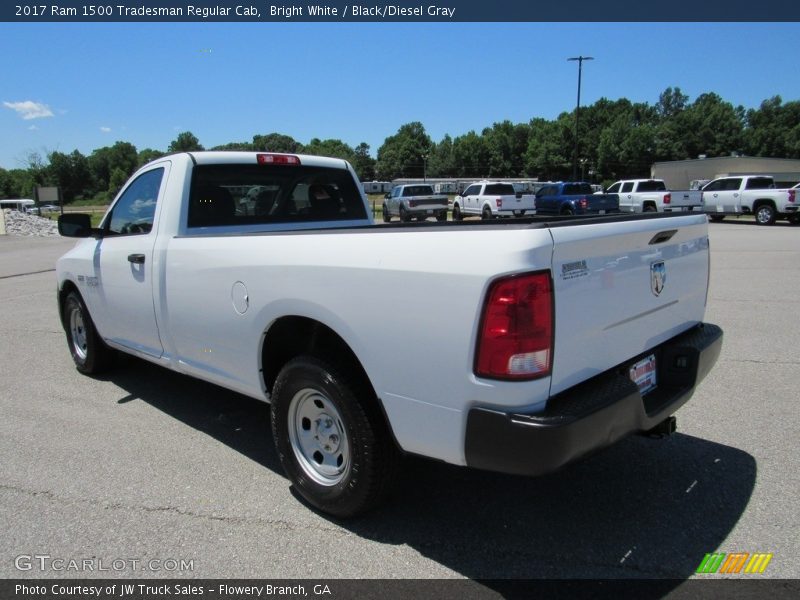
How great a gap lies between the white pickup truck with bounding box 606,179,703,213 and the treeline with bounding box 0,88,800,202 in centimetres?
6150

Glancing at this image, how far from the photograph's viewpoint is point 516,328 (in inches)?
82.7

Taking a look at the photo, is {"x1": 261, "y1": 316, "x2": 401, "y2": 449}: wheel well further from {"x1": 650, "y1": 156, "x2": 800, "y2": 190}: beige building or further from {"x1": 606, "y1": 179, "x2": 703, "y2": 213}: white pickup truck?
{"x1": 650, "y1": 156, "x2": 800, "y2": 190}: beige building

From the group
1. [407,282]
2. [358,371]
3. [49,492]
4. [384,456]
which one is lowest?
[49,492]

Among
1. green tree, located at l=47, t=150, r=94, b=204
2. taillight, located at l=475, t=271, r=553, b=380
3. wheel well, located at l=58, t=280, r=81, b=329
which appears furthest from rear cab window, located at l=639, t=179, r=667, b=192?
green tree, located at l=47, t=150, r=94, b=204

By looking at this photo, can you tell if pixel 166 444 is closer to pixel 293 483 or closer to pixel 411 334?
pixel 293 483

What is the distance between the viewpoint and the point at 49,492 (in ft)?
10.8

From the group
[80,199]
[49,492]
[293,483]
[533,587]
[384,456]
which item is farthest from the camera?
[80,199]

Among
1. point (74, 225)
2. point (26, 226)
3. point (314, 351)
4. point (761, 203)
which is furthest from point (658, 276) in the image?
Result: point (26, 226)

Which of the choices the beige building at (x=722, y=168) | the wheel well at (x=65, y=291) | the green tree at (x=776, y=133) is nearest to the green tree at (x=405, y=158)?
the green tree at (x=776, y=133)

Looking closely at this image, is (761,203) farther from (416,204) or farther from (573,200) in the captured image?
(416,204)

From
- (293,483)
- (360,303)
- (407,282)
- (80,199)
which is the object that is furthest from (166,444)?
(80,199)

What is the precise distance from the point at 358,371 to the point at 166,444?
197 centimetres

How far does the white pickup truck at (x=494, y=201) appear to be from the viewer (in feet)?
92.7

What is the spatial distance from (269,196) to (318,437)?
90.5 inches
